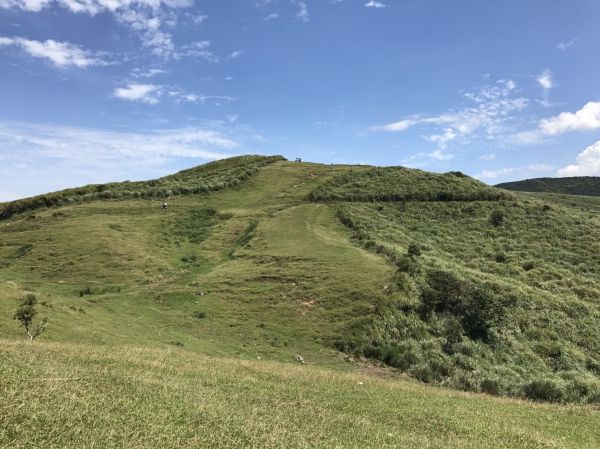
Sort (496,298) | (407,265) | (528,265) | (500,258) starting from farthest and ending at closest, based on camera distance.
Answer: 1. (500,258)
2. (528,265)
3. (407,265)
4. (496,298)

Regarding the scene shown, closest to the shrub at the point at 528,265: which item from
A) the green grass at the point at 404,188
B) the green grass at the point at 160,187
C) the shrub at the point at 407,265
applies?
the shrub at the point at 407,265

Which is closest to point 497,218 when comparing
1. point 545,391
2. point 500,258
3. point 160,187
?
point 500,258

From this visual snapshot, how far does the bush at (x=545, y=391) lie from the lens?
77.9ft

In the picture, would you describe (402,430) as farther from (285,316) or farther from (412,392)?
(285,316)

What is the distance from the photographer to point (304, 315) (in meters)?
32.5

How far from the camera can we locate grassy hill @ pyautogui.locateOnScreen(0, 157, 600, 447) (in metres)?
10.0

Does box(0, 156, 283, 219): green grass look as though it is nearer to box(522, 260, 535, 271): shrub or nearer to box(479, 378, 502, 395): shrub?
box(522, 260, 535, 271): shrub

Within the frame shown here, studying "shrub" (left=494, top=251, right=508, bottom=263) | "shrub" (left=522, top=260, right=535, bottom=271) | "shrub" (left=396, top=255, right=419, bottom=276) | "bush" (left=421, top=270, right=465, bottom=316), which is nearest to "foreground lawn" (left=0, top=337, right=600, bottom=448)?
"bush" (left=421, top=270, right=465, bottom=316)

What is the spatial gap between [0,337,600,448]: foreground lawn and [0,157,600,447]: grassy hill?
7cm

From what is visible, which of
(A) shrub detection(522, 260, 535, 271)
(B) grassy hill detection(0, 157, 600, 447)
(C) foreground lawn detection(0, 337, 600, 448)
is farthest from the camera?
(A) shrub detection(522, 260, 535, 271)

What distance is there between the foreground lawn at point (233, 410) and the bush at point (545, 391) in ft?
16.0

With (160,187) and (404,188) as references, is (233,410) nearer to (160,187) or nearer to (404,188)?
(404,188)

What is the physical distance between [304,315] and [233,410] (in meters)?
22.1

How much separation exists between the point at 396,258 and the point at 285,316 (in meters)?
13.7
